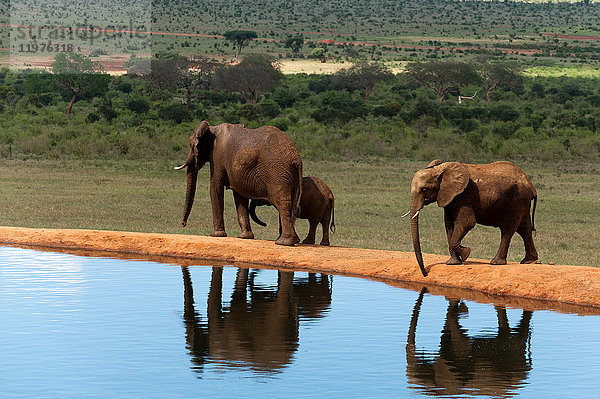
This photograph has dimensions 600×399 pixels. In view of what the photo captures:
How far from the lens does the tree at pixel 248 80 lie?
7906 cm

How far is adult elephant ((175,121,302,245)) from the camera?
55.9ft

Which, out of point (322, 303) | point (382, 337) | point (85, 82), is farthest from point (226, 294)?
point (85, 82)

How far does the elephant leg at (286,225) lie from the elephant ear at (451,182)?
11.4 feet

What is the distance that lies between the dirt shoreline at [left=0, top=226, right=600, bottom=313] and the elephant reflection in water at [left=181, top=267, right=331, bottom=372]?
74cm

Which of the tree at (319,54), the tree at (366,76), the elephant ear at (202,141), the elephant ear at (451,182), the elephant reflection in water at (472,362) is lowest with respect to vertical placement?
the tree at (319,54)

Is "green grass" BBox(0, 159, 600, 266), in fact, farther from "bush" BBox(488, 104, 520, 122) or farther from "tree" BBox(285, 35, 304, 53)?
"tree" BBox(285, 35, 304, 53)

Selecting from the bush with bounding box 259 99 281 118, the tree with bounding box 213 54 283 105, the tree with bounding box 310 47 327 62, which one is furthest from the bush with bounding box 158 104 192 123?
the tree with bounding box 310 47 327 62

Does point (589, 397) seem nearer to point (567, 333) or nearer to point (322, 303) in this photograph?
point (567, 333)

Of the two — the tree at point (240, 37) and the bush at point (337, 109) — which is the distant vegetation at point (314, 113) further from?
the tree at point (240, 37)

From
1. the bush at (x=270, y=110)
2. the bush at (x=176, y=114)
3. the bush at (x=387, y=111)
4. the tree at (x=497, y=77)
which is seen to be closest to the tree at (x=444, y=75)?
the tree at (x=497, y=77)

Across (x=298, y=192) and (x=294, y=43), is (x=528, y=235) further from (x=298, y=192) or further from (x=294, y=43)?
(x=294, y=43)

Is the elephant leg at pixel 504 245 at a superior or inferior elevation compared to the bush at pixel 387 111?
superior

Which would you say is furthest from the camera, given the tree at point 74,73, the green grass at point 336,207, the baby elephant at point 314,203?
the tree at point 74,73

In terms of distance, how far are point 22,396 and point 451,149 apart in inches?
1486
